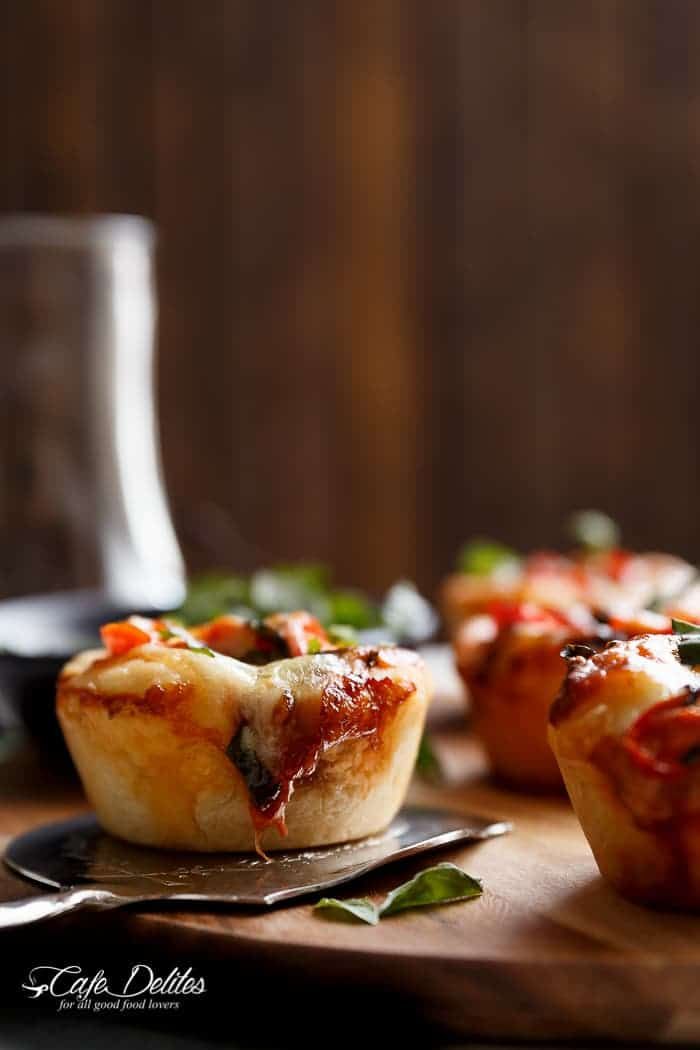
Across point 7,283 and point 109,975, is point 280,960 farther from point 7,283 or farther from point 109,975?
point 7,283

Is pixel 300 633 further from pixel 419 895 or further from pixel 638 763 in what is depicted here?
pixel 638 763

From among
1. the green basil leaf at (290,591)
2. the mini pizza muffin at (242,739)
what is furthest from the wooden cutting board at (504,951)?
the green basil leaf at (290,591)

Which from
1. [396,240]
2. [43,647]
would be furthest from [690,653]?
[396,240]

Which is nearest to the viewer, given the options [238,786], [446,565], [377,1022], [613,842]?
[377,1022]

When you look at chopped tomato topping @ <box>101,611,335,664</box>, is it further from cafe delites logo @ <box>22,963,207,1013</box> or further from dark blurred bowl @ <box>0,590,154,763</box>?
cafe delites logo @ <box>22,963,207,1013</box>

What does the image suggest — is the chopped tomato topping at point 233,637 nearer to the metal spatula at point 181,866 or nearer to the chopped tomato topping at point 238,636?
the chopped tomato topping at point 238,636

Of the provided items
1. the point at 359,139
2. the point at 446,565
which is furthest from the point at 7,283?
the point at 446,565

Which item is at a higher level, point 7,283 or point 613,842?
point 7,283
